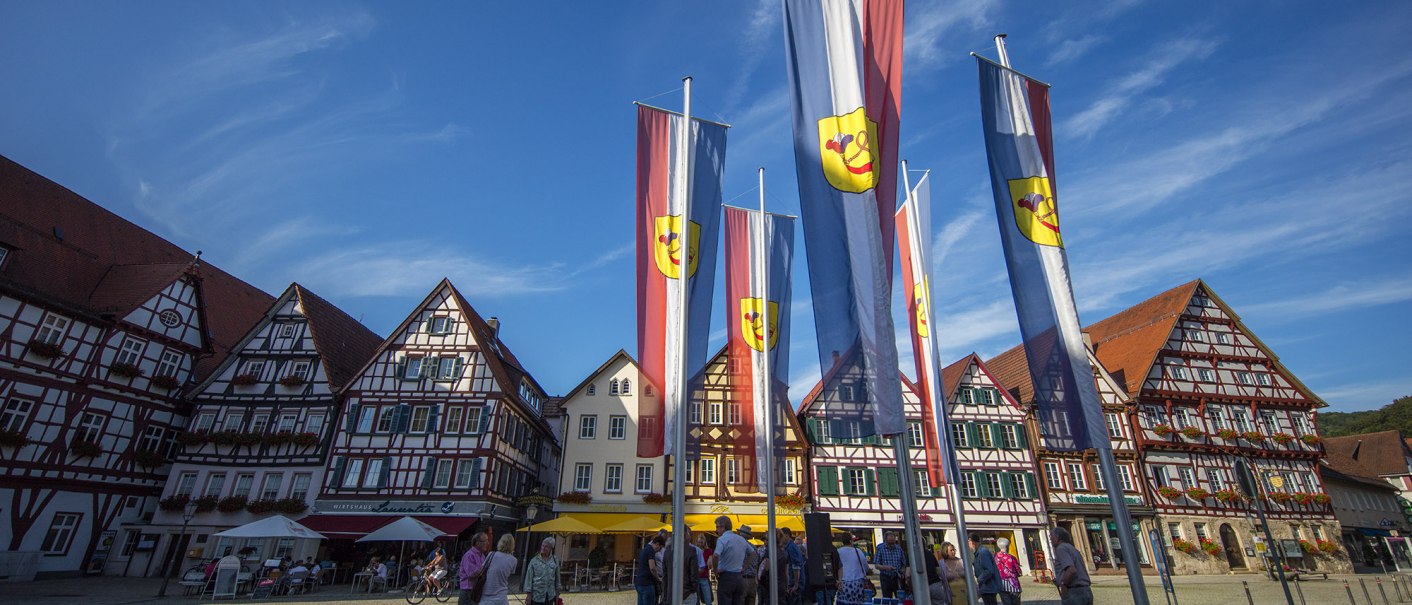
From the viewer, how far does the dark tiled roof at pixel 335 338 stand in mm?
30703

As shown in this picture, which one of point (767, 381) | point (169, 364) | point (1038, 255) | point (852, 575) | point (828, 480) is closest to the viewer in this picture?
point (1038, 255)

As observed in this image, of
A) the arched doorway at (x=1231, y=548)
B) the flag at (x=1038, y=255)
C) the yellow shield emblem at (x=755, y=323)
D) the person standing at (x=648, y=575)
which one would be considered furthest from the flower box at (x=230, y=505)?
the arched doorway at (x=1231, y=548)

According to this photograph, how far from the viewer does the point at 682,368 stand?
936 centimetres

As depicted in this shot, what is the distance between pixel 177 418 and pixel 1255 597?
43.2m

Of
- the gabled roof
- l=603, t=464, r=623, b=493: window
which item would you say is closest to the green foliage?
the gabled roof

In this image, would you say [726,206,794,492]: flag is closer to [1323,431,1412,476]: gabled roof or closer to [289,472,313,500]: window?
[289,472,313,500]: window

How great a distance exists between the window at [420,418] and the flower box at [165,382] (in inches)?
436

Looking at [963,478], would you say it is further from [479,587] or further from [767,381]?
[479,587]

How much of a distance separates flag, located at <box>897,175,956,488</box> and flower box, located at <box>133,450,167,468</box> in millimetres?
32535

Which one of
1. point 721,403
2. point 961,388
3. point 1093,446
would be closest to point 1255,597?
point 961,388

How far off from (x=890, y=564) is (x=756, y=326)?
536cm

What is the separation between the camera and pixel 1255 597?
774 inches

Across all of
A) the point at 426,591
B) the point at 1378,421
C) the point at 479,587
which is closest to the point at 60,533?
the point at 426,591

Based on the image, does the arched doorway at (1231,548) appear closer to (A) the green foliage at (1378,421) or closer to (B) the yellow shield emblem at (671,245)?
(B) the yellow shield emblem at (671,245)
